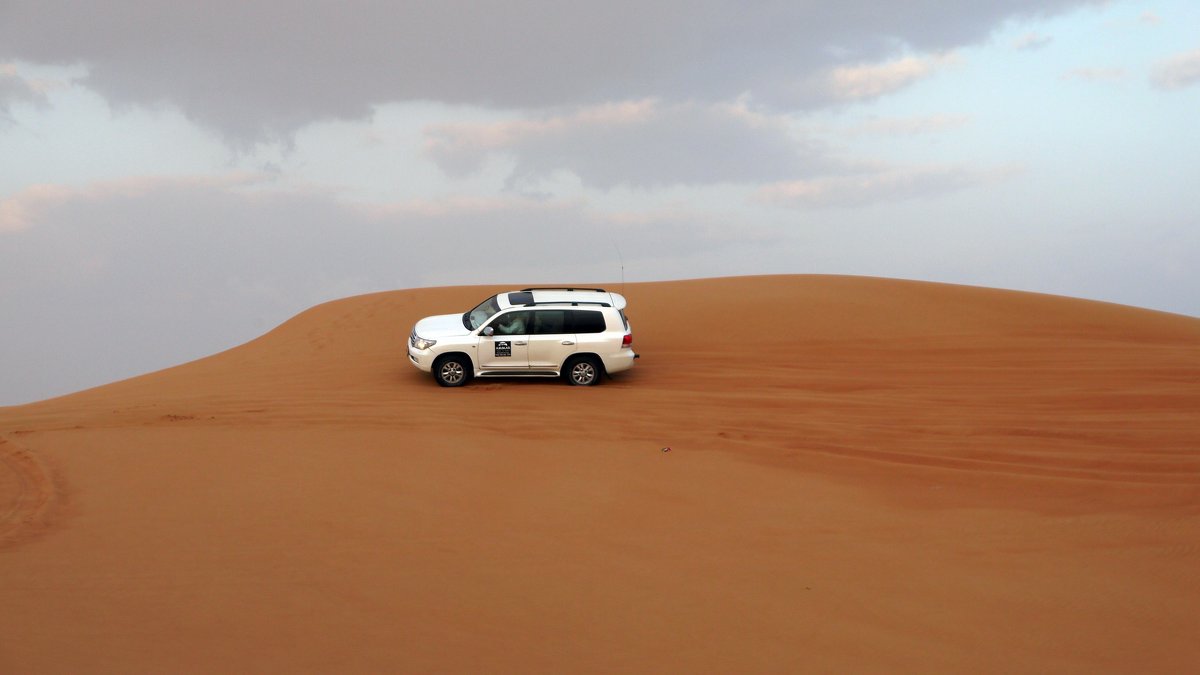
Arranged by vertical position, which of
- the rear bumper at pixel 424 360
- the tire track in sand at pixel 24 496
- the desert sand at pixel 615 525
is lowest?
the desert sand at pixel 615 525

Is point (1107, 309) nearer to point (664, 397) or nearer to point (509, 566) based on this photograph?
point (664, 397)

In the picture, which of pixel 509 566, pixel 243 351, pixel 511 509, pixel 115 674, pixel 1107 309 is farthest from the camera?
pixel 1107 309

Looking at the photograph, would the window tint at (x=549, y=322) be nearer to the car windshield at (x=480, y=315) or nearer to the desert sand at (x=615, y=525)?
the car windshield at (x=480, y=315)

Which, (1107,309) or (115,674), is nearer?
(115,674)

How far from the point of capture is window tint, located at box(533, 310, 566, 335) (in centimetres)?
1516

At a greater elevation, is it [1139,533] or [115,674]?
[115,674]

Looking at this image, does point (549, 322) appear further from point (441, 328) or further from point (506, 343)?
point (441, 328)

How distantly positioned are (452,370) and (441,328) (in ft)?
2.92

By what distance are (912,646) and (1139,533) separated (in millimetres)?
3812

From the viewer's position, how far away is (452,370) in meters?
15.1

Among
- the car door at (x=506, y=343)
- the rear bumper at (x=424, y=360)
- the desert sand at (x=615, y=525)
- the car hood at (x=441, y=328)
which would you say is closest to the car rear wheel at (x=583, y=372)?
the desert sand at (x=615, y=525)

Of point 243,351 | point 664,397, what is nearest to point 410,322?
point 243,351

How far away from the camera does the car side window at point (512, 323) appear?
15.1m

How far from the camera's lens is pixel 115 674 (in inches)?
195
